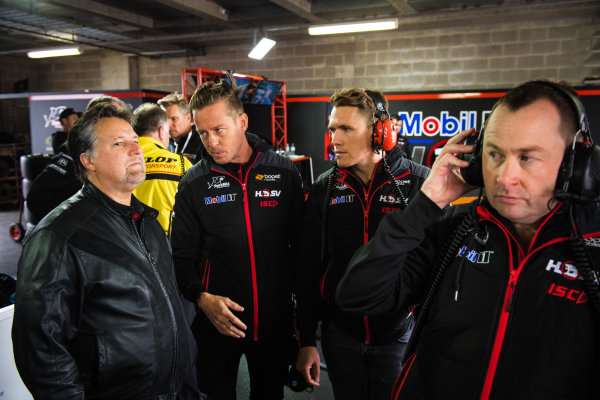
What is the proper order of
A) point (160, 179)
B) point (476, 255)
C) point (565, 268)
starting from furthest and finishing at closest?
point (160, 179) → point (476, 255) → point (565, 268)

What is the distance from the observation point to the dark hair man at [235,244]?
75.4 inches

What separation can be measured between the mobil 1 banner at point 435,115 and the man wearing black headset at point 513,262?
6.81 m

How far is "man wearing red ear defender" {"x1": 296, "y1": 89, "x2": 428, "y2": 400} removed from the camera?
5.49 ft

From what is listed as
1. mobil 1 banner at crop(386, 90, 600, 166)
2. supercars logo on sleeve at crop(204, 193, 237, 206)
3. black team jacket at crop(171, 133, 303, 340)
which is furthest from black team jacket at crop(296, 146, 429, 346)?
mobil 1 banner at crop(386, 90, 600, 166)

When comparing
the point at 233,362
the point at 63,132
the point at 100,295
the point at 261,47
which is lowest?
the point at 233,362

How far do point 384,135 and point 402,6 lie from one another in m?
6.24

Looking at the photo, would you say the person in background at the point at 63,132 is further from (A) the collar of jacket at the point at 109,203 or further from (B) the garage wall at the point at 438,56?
(B) the garage wall at the point at 438,56

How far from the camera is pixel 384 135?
5.78ft

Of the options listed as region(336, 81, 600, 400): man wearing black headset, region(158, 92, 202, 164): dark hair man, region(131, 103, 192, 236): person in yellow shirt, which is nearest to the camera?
region(336, 81, 600, 400): man wearing black headset

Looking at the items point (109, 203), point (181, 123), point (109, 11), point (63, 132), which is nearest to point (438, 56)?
point (181, 123)

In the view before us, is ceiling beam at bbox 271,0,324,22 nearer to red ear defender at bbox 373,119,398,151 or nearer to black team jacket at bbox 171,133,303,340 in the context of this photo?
black team jacket at bbox 171,133,303,340

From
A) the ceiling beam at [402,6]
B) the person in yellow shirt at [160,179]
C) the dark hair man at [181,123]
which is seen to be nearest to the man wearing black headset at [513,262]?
the person in yellow shirt at [160,179]

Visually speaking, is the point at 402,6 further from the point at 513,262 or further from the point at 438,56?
the point at 513,262

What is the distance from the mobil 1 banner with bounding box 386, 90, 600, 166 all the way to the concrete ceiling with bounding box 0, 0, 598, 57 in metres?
1.46
